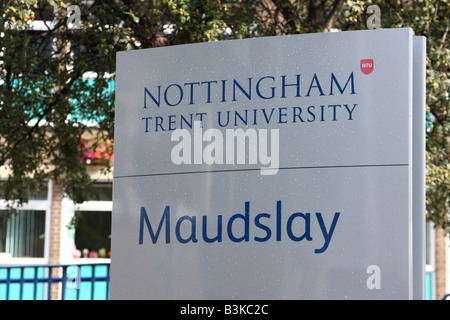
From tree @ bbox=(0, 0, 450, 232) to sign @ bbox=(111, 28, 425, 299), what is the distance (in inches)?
155

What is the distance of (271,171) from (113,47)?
16.1 feet

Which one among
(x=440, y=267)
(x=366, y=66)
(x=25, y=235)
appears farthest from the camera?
(x=440, y=267)

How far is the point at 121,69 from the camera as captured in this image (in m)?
3.95

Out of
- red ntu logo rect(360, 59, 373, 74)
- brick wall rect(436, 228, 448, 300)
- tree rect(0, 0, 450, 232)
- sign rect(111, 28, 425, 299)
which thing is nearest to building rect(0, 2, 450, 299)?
tree rect(0, 0, 450, 232)

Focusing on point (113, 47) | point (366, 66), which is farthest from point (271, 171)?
point (113, 47)

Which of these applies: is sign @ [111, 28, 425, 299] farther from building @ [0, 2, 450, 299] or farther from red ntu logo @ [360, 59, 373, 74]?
building @ [0, 2, 450, 299]

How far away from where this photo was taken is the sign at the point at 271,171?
135 inches

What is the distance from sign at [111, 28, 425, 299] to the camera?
343 cm

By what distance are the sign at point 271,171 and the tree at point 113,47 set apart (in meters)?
3.95

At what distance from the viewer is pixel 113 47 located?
8141 millimetres

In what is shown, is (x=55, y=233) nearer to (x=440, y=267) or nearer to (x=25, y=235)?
(x=25, y=235)

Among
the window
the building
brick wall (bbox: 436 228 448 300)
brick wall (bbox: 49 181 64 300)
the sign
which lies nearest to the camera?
the sign

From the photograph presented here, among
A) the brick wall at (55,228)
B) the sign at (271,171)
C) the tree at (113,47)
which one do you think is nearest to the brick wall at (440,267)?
the tree at (113,47)
